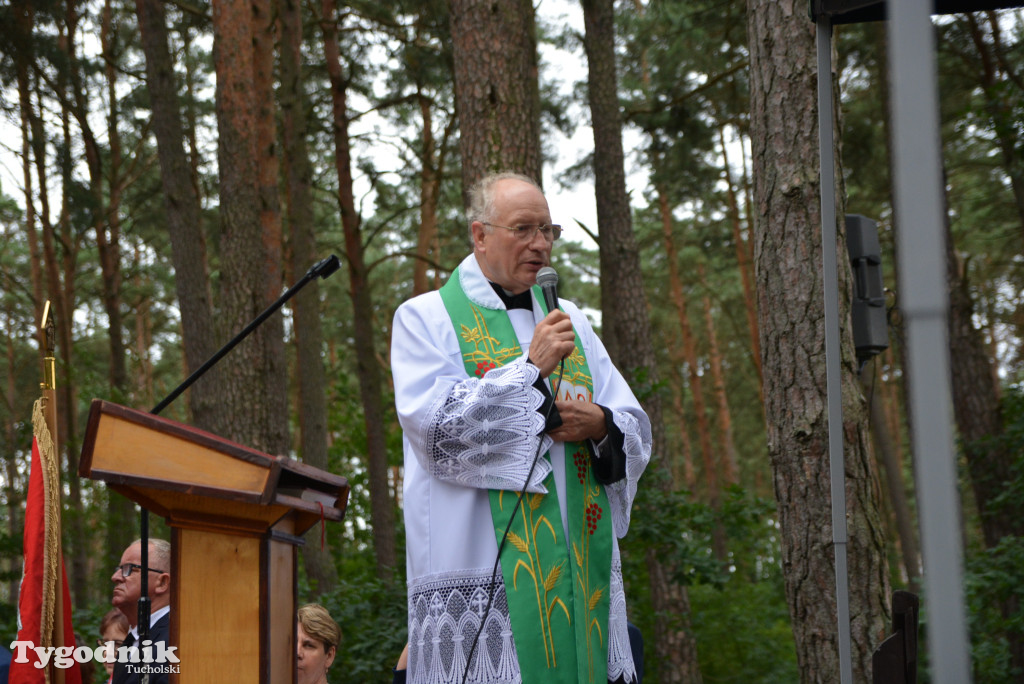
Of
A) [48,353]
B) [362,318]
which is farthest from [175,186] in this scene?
[48,353]

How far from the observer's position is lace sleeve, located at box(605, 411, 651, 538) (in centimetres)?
322

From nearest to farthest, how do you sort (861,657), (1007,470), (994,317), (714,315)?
(861,657) < (1007,470) < (994,317) < (714,315)

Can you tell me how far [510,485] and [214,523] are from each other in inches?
39.5

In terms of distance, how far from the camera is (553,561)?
3.11 metres

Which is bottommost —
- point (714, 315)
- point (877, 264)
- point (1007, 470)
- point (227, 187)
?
point (1007, 470)

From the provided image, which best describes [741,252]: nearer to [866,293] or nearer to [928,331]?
[866,293]

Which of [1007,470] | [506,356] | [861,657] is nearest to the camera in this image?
[506,356]

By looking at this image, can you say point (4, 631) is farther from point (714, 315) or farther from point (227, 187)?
point (714, 315)

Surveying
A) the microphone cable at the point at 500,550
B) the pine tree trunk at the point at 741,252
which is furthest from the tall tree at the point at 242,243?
the pine tree trunk at the point at 741,252

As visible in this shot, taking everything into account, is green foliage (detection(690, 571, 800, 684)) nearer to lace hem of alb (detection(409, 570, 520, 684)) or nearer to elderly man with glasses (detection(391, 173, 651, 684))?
elderly man with glasses (detection(391, 173, 651, 684))

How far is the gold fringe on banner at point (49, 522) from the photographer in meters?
2.76

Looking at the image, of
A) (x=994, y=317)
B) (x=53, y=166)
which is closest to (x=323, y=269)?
(x=53, y=166)

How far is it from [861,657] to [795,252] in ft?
5.67

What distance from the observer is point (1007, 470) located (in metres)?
11.2
